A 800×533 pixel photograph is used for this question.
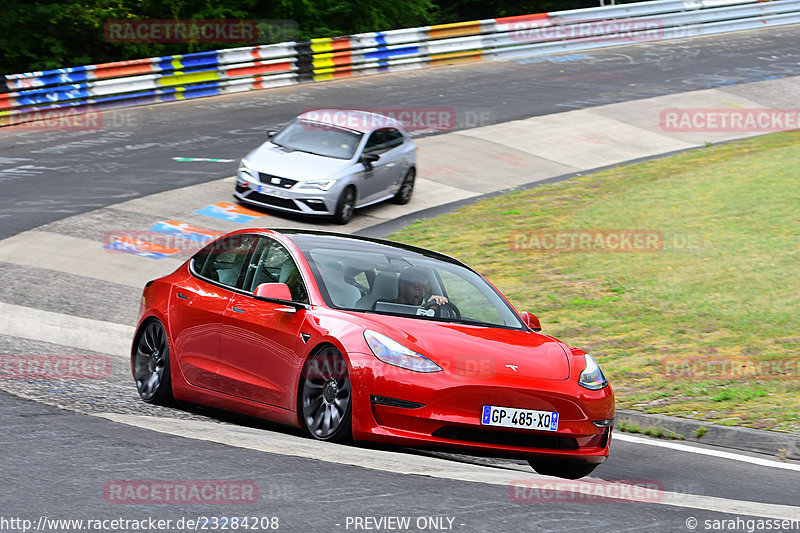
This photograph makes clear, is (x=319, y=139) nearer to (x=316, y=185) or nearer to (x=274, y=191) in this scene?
(x=316, y=185)

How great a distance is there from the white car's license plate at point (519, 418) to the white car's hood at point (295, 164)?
37.3 feet

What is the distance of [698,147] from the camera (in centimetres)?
2522

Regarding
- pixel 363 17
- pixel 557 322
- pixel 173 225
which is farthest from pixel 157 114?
pixel 557 322

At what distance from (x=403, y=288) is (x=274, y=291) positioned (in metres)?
0.95

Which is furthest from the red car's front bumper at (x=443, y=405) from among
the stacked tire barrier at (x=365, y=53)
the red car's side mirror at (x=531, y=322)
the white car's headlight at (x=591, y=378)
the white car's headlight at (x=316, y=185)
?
the stacked tire barrier at (x=365, y=53)

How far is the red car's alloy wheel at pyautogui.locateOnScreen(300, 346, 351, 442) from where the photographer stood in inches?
272

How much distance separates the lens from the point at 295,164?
59.4ft

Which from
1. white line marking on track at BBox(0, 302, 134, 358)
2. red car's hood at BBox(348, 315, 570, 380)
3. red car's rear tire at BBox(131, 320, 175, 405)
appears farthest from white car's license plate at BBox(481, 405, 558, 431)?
white line marking on track at BBox(0, 302, 134, 358)

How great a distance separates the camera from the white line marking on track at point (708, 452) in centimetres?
794

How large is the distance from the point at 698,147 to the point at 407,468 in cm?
2053

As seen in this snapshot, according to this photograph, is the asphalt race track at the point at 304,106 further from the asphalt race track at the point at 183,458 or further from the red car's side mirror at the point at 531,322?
the red car's side mirror at the point at 531,322

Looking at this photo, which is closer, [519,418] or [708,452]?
[519,418]

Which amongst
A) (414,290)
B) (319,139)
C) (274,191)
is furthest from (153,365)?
(319,139)

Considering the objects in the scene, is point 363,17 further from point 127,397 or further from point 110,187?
point 127,397
